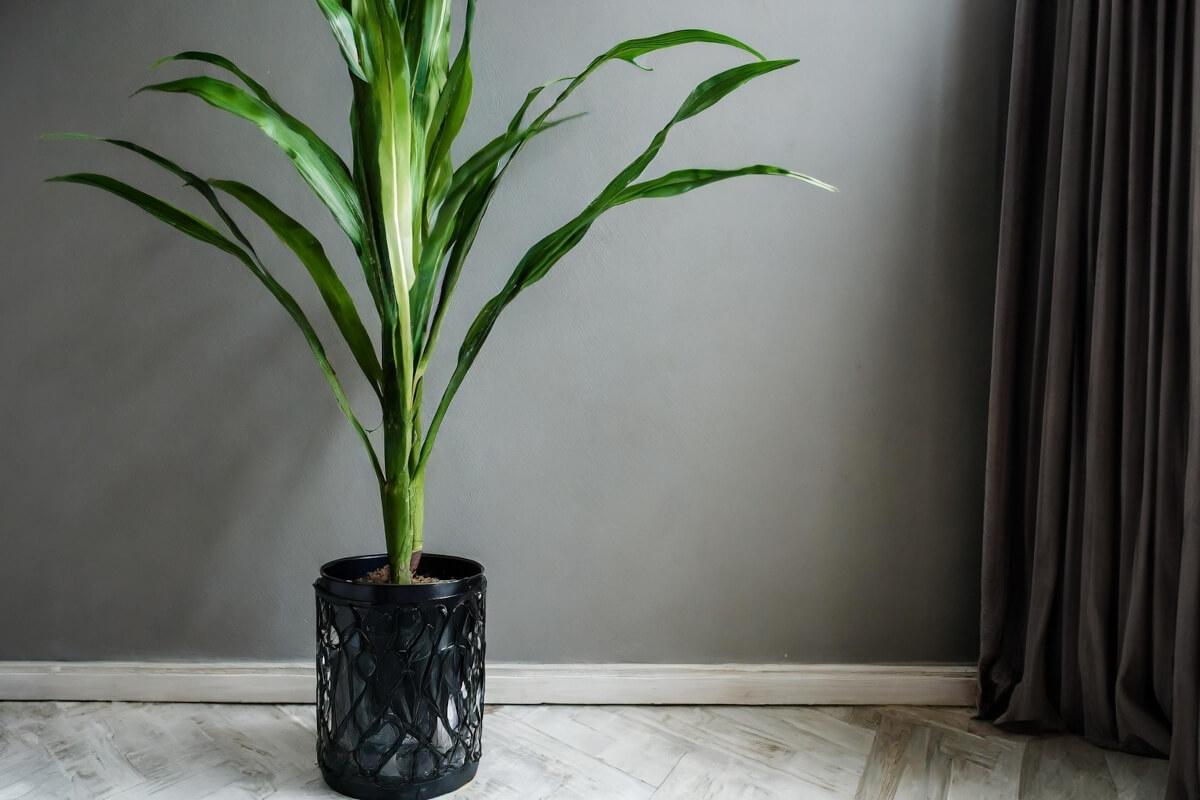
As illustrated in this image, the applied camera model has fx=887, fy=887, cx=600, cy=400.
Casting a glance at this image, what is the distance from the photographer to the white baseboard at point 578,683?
4.74ft

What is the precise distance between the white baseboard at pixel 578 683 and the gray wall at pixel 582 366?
1.2 inches

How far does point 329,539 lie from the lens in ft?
4.80

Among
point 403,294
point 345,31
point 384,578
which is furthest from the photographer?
point 384,578

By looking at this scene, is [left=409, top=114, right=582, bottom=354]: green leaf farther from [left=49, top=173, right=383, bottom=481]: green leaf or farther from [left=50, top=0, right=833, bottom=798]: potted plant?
[left=49, top=173, right=383, bottom=481]: green leaf

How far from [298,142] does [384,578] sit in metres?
0.57

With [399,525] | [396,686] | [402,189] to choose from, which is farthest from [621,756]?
[402,189]

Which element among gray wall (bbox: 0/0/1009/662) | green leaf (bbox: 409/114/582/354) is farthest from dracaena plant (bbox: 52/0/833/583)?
gray wall (bbox: 0/0/1009/662)

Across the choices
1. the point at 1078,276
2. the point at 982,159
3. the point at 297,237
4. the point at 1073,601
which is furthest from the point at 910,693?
the point at 297,237

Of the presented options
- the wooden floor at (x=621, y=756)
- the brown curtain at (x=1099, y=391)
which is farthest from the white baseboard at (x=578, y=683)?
the brown curtain at (x=1099, y=391)

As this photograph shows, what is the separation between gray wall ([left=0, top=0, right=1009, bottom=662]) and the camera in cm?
144

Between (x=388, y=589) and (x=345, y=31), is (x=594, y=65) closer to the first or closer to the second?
(x=345, y=31)

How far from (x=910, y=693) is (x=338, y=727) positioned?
914mm

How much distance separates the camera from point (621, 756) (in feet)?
4.21

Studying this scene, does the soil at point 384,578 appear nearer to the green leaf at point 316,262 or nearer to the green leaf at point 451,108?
the green leaf at point 316,262
